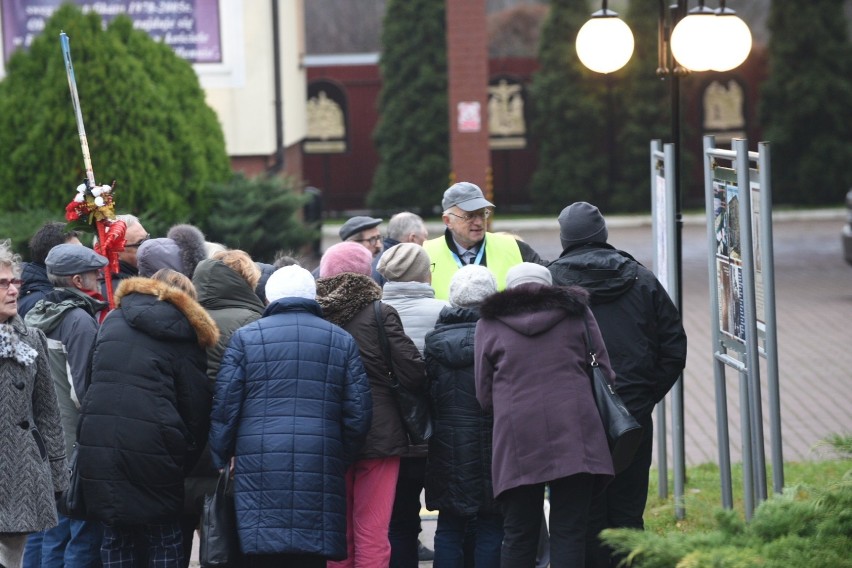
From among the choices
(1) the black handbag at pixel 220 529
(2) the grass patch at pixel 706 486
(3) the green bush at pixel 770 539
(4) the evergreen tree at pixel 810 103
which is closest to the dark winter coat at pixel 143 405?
(1) the black handbag at pixel 220 529

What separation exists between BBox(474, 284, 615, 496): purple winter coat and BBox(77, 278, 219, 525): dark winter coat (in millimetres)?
1325

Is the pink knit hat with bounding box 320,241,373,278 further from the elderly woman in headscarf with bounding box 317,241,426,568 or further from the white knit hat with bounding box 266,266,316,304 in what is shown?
the white knit hat with bounding box 266,266,316,304

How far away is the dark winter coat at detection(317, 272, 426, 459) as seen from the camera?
589 cm

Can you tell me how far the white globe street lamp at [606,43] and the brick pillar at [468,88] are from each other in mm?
13514

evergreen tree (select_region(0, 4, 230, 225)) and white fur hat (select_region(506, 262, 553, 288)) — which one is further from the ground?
evergreen tree (select_region(0, 4, 230, 225))

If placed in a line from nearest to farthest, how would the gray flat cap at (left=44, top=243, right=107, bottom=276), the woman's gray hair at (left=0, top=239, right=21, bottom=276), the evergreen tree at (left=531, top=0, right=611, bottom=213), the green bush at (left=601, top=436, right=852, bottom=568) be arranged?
the green bush at (left=601, top=436, right=852, bottom=568), the woman's gray hair at (left=0, top=239, right=21, bottom=276), the gray flat cap at (left=44, top=243, right=107, bottom=276), the evergreen tree at (left=531, top=0, right=611, bottom=213)

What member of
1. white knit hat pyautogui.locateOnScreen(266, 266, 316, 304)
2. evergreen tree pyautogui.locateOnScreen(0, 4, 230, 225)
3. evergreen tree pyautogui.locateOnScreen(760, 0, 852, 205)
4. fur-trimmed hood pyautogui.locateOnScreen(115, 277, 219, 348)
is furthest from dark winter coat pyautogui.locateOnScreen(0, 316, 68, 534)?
evergreen tree pyautogui.locateOnScreen(760, 0, 852, 205)

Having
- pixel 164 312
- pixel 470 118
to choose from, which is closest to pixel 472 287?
pixel 164 312

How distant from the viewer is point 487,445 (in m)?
5.91

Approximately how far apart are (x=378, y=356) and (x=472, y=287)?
1.78ft

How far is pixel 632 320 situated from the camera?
615cm

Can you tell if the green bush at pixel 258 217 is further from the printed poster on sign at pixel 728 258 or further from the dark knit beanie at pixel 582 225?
the dark knit beanie at pixel 582 225

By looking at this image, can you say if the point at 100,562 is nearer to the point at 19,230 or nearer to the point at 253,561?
the point at 253,561

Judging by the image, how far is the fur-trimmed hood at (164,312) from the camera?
5.64m
